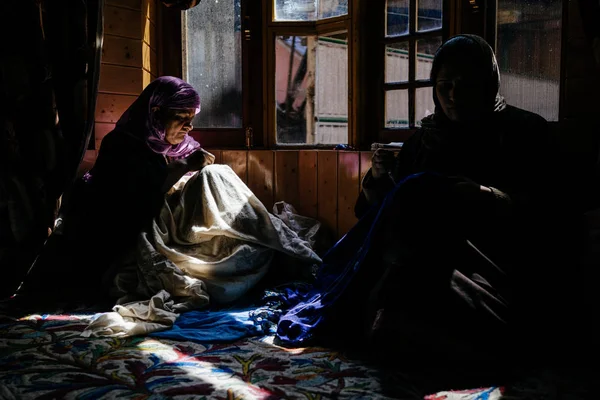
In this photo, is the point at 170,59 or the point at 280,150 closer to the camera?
the point at 280,150

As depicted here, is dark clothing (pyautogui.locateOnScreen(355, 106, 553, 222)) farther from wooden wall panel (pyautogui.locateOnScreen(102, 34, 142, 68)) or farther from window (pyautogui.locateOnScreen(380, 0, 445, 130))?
wooden wall panel (pyautogui.locateOnScreen(102, 34, 142, 68))

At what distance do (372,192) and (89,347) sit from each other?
130 cm

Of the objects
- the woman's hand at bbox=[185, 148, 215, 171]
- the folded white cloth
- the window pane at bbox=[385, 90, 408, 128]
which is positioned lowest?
the folded white cloth

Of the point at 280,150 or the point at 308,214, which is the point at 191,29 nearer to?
the point at 280,150

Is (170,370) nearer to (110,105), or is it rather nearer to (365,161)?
(365,161)

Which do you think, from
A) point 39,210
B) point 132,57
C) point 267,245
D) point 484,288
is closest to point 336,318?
point 484,288

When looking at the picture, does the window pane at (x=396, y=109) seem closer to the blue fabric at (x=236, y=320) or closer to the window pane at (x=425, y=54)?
the window pane at (x=425, y=54)

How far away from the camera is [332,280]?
2.65 meters

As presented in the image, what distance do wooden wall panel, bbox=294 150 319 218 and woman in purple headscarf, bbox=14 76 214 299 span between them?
745 millimetres

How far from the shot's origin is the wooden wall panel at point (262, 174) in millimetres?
3875

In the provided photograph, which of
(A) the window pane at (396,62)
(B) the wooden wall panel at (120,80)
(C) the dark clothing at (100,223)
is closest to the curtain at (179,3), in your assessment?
(B) the wooden wall panel at (120,80)

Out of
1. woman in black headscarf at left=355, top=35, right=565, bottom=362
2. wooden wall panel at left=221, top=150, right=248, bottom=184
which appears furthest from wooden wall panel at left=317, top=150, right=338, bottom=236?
woman in black headscarf at left=355, top=35, right=565, bottom=362

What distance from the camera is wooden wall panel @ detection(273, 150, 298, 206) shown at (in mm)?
3826

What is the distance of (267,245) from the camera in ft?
10.4
